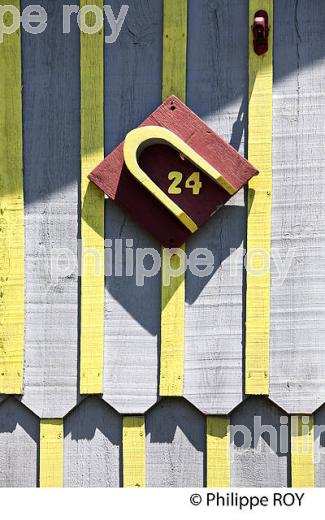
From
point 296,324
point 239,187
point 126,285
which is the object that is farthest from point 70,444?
point 239,187

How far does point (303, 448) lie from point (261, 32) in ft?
6.24

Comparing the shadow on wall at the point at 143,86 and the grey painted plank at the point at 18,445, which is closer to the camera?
the shadow on wall at the point at 143,86

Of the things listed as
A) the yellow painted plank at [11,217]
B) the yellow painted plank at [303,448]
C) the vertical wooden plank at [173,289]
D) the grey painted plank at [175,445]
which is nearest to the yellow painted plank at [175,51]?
the vertical wooden plank at [173,289]

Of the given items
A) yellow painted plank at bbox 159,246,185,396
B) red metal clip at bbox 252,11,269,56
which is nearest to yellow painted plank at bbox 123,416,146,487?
yellow painted plank at bbox 159,246,185,396

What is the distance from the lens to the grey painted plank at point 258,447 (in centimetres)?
351

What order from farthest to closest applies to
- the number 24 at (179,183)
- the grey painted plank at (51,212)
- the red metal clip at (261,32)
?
the grey painted plank at (51,212) < the number 24 at (179,183) < the red metal clip at (261,32)

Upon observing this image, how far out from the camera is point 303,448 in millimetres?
3486

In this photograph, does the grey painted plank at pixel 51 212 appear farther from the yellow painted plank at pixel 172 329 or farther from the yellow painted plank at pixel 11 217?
the yellow painted plank at pixel 172 329

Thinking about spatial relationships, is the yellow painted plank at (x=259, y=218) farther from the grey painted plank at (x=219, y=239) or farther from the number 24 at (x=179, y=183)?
the number 24 at (x=179, y=183)

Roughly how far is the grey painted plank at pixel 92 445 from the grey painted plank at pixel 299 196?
2.70 ft

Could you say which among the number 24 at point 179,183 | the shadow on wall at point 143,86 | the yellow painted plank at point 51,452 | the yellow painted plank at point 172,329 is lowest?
the yellow painted plank at point 51,452

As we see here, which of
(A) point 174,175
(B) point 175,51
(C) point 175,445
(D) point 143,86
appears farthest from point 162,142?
(C) point 175,445

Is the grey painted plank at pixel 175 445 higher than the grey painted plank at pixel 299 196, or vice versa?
the grey painted plank at pixel 299 196

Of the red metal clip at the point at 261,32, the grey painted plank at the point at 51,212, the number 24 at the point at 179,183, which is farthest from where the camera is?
the grey painted plank at the point at 51,212
